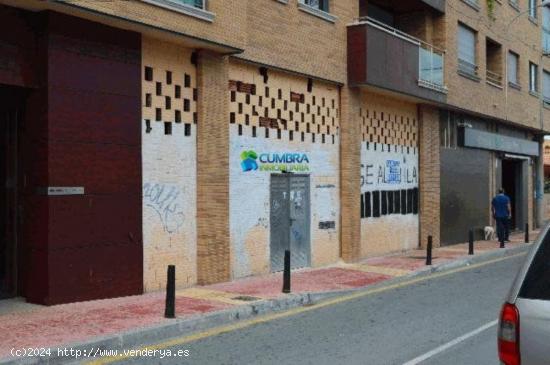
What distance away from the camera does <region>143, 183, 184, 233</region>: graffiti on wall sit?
11.2 m

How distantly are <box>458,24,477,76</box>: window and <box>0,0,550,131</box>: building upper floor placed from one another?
35 mm

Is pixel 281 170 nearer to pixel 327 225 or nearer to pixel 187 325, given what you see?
pixel 327 225

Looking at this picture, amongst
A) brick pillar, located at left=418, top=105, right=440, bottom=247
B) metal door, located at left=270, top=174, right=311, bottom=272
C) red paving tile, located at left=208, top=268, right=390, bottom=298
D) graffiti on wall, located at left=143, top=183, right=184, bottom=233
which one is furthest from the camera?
brick pillar, located at left=418, top=105, right=440, bottom=247

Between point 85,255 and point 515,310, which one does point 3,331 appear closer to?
point 85,255

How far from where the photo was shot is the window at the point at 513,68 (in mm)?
28359

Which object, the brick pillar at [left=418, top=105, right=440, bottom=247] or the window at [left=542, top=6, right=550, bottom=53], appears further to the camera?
the window at [left=542, top=6, right=550, bottom=53]

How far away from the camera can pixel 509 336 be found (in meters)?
3.72

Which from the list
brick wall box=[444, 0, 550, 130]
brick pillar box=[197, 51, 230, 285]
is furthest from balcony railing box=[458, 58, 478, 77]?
brick pillar box=[197, 51, 230, 285]

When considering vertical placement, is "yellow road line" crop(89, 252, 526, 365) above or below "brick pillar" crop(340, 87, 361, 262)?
below

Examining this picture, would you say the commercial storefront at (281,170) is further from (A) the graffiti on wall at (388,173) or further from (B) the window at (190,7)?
(A) the graffiti on wall at (388,173)

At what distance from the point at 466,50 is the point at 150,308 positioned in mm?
17879

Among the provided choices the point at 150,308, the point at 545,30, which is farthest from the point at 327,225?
the point at 545,30

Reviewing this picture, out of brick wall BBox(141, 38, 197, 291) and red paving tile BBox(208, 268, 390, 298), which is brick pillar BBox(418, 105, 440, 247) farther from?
brick wall BBox(141, 38, 197, 291)

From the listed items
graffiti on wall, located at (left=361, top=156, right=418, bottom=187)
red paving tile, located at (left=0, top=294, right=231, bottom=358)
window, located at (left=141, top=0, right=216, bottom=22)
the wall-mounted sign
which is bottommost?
red paving tile, located at (left=0, top=294, right=231, bottom=358)
